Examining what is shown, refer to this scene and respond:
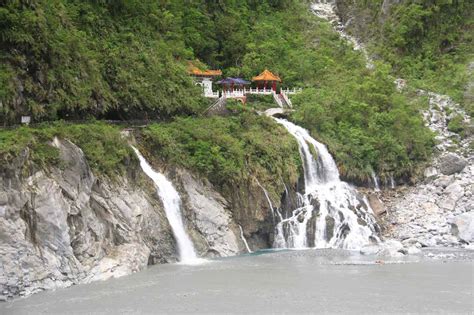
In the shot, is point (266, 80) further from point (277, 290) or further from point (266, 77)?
point (277, 290)

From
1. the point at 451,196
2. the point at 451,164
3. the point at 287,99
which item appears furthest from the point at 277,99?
the point at 451,196

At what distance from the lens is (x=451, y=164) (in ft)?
147

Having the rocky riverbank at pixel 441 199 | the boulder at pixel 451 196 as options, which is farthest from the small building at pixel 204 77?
the boulder at pixel 451 196

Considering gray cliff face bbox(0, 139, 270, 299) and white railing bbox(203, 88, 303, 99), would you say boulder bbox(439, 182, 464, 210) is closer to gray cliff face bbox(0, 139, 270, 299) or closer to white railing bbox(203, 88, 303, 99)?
white railing bbox(203, 88, 303, 99)

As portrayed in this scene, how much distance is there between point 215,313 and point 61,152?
1043 centimetres

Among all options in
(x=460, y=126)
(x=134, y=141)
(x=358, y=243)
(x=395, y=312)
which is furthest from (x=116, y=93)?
(x=460, y=126)

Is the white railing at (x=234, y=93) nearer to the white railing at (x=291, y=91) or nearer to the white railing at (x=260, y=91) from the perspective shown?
the white railing at (x=260, y=91)

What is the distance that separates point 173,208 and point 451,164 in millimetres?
22571

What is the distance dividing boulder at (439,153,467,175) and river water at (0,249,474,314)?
16076mm

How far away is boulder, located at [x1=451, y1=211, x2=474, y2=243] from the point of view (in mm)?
34562

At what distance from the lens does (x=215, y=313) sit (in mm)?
20172

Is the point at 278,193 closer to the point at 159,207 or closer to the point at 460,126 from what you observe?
the point at 159,207

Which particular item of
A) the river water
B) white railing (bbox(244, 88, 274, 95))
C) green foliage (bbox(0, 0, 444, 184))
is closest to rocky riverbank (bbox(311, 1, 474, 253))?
green foliage (bbox(0, 0, 444, 184))

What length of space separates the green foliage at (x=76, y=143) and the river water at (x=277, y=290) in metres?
5.21
